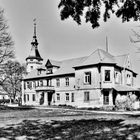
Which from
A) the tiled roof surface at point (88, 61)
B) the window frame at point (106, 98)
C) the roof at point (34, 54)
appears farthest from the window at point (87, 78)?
the roof at point (34, 54)

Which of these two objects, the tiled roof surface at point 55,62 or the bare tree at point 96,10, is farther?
the tiled roof surface at point 55,62

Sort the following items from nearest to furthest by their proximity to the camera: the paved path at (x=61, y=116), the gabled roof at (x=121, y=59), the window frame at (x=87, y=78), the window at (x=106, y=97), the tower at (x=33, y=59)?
the paved path at (x=61, y=116), the window at (x=106, y=97), the window frame at (x=87, y=78), the gabled roof at (x=121, y=59), the tower at (x=33, y=59)

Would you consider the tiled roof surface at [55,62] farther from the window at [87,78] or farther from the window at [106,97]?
the window at [106,97]

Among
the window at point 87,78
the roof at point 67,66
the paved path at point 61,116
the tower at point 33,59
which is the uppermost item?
the tower at point 33,59

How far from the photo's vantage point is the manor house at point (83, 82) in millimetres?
36062

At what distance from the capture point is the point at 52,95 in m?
45.7

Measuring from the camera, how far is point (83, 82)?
3791 cm

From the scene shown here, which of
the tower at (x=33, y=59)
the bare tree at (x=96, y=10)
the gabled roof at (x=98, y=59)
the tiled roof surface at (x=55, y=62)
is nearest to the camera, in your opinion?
the bare tree at (x=96, y=10)

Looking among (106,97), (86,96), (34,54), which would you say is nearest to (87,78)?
(86,96)

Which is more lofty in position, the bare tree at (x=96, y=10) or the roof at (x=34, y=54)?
the roof at (x=34, y=54)

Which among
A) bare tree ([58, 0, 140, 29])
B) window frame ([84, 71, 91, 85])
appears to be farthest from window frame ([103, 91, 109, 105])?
bare tree ([58, 0, 140, 29])

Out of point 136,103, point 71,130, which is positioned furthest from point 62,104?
point 71,130

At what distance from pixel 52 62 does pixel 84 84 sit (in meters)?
11.6

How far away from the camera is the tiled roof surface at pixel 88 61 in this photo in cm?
3720
